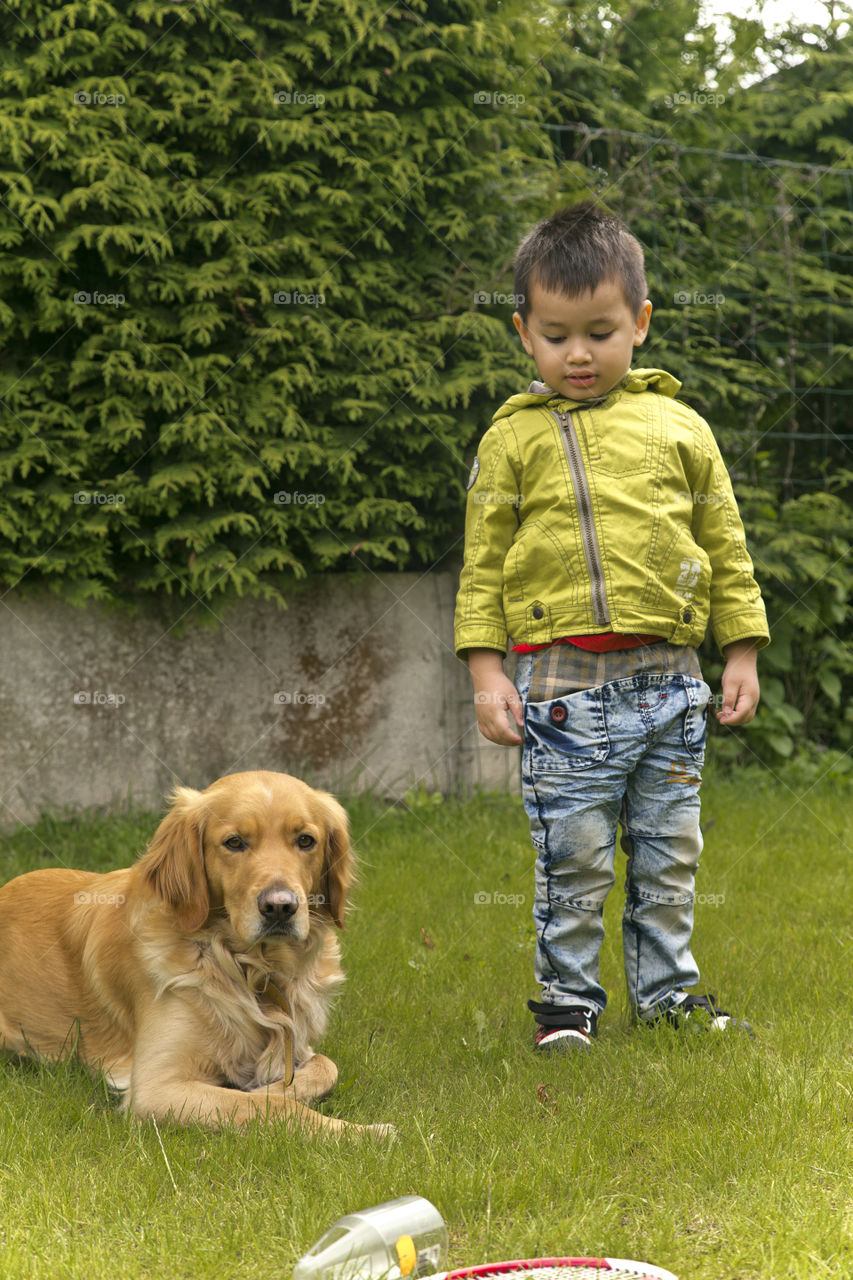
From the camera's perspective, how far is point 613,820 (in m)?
2.94

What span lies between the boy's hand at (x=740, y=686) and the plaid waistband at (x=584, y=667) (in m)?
0.16

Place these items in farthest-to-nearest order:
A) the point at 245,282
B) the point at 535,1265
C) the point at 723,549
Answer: the point at 245,282, the point at 723,549, the point at 535,1265

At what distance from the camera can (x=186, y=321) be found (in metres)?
5.03

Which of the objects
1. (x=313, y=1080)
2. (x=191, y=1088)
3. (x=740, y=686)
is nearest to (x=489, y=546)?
(x=740, y=686)

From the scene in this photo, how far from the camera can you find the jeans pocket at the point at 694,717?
116 inches

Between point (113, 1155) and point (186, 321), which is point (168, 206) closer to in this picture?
point (186, 321)

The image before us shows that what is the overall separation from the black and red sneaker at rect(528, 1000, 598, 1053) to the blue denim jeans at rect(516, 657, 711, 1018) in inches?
1.3

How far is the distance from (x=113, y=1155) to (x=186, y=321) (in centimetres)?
362

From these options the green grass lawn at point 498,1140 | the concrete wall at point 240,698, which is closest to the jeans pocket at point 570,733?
the green grass lawn at point 498,1140

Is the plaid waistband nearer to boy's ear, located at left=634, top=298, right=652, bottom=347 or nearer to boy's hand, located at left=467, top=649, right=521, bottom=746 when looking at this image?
boy's hand, located at left=467, top=649, right=521, bottom=746

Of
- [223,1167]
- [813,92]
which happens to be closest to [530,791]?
[223,1167]

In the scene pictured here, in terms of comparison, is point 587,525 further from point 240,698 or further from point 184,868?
point 240,698

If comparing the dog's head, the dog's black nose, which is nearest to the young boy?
the dog's head

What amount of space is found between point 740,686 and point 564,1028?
3.12 ft
